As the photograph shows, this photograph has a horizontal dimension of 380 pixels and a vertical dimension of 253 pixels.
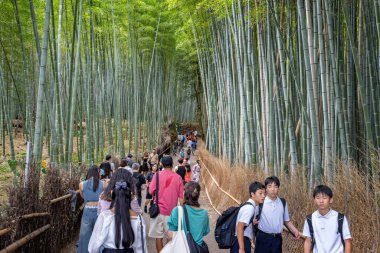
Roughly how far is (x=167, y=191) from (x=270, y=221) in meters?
1.13

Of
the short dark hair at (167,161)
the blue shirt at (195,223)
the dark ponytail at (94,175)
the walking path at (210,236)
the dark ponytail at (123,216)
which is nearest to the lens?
the dark ponytail at (123,216)

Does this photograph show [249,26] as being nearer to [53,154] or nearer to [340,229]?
[53,154]

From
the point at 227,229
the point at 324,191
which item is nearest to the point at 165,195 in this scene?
the point at 227,229

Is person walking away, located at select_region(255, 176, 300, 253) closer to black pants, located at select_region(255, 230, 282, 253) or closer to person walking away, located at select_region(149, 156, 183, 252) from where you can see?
black pants, located at select_region(255, 230, 282, 253)

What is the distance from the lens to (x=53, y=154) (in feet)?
19.5

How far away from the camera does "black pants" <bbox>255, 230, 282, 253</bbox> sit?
9.62ft

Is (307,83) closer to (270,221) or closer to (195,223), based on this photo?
(270,221)

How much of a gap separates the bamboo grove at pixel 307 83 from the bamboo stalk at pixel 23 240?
2600 mm

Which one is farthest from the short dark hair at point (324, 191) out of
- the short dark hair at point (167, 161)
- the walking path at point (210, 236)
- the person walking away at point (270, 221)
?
the walking path at point (210, 236)

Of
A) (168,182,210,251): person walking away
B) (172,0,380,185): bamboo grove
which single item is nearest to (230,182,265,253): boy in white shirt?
(168,182,210,251): person walking away

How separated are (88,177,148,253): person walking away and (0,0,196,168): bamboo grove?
2.70 metres

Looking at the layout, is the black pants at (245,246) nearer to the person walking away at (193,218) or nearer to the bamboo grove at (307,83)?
the person walking away at (193,218)

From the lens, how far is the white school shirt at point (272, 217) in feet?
9.65

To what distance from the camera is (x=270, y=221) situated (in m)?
2.94
